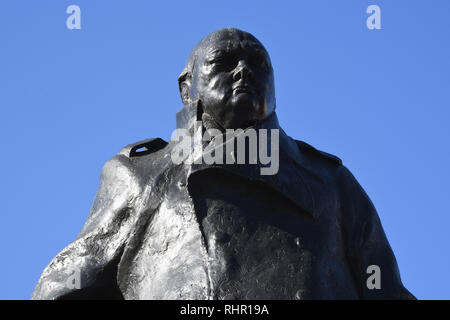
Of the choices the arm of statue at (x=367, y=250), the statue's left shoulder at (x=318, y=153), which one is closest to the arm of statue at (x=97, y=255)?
the statue's left shoulder at (x=318, y=153)

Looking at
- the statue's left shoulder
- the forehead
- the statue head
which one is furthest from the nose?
the statue's left shoulder

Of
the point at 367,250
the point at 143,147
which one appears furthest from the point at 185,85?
Result: the point at 367,250

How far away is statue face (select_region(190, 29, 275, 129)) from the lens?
29.1ft

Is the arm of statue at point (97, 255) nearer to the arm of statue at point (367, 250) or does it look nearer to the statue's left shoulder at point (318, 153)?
the statue's left shoulder at point (318, 153)

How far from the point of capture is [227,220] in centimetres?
842

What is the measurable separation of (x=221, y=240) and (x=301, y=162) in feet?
3.53

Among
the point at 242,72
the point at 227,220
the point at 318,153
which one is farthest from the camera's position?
the point at 318,153

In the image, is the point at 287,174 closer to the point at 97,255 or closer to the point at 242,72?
the point at 242,72

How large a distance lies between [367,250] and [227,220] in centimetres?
114

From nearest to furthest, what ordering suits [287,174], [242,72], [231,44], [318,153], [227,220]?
1. [227,220]
2. [287,174]
3. [242,72]
4. [231,44]
5. [318,153]

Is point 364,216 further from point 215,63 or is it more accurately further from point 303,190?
point 215,63

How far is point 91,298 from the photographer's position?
8.68 m
